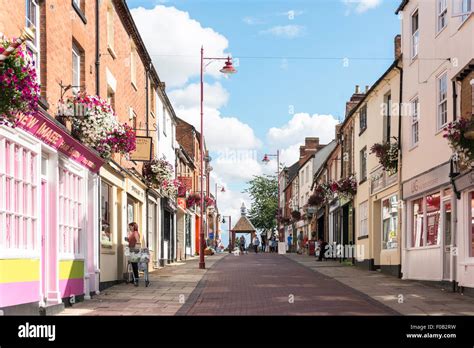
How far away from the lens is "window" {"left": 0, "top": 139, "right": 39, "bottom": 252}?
1030 cm

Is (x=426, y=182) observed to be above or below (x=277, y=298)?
above

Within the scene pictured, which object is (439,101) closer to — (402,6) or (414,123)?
(414,123)

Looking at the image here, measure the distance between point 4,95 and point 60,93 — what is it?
5.53m

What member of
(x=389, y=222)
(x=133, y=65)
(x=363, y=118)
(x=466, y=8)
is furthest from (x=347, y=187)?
(x=466, y=8)

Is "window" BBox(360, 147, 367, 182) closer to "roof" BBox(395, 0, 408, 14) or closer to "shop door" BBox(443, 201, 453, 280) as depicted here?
"roof" BBox(395, 0, 408, 14)

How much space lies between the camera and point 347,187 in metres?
30.9

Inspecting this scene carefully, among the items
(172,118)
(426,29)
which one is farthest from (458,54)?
(172,118)

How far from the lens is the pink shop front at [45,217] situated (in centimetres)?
1049

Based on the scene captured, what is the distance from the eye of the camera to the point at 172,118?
36.5 metres

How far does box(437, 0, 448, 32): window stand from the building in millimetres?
21

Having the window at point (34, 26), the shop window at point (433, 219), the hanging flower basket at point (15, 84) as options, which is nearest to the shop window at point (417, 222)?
the shop window at point (433, 219)

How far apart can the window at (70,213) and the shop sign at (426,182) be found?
29.9 ft

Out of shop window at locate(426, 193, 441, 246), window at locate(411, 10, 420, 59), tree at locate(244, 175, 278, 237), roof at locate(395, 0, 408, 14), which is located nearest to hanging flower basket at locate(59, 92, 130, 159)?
shop window at locate(426, 193, 441, 246)

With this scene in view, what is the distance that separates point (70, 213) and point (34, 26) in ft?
13.4
